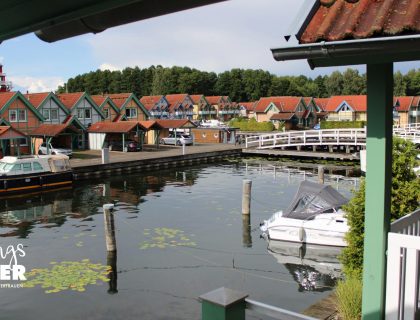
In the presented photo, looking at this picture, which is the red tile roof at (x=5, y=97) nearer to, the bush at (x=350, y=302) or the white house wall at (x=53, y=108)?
the white house wall at (x=53, y=108)

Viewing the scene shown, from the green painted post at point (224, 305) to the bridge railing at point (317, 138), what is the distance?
47.3 m

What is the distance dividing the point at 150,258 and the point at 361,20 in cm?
1564

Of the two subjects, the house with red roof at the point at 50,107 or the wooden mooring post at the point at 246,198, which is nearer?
the wooden mooring post at the point at 246,198

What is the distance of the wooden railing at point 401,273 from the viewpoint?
426cm

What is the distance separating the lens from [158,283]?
15477 millimetres

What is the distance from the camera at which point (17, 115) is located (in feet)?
153

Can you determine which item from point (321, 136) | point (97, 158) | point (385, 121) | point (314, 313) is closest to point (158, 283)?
point (314, 313)

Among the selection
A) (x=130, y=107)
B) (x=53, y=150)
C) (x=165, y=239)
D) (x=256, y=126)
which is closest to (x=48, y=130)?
(x=53, y=150)

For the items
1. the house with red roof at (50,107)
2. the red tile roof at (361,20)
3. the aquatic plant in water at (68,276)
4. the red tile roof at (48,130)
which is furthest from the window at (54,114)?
the red tile roof at (361,20)

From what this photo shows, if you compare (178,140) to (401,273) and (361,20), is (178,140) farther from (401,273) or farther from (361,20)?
(361,20)

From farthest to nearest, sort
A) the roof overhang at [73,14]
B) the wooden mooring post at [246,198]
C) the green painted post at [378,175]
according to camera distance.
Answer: the wooden mooring post at [246,198]
the green painted post at [378,175]
the roof overhang at [73,14]

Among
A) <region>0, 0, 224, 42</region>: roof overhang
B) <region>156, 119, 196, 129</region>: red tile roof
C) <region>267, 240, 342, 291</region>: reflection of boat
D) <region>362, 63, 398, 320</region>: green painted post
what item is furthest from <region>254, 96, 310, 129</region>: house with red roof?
<region>0, 0, 224, 42</region>: roof overhang

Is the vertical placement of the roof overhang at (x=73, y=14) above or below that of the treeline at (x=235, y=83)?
below

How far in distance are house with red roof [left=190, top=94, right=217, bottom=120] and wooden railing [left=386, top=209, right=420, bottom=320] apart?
356 ft
